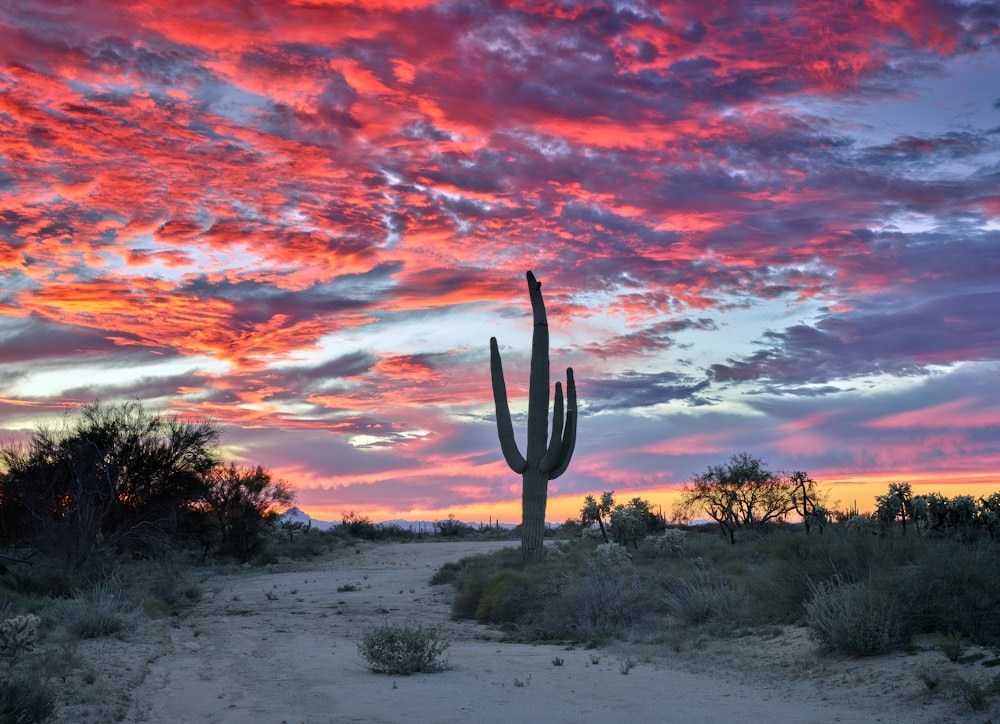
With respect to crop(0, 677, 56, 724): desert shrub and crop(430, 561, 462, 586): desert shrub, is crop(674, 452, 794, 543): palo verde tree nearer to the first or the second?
crop(430, 561, 462, 586): desert shrub

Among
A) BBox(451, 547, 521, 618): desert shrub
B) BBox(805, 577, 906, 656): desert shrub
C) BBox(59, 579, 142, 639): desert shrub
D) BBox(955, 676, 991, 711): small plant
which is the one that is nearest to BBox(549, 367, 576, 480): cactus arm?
BBox(451, 547, 521, 618): desert shrub

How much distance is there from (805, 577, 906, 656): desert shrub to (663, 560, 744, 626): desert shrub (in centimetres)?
416

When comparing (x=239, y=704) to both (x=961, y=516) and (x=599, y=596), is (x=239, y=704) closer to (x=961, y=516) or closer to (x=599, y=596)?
(x=599, y=596)

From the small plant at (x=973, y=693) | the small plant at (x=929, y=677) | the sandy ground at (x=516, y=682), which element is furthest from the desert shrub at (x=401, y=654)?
the small plant at (x=973, y=693)

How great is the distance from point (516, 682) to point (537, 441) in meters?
12.3

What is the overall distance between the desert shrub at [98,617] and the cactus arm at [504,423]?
10606 mm

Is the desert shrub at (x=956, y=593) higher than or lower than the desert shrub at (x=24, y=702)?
higher

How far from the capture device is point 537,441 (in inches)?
976

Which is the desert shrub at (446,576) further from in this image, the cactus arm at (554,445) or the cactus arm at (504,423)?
the cactus arm at (554,445)

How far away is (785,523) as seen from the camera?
155 ft

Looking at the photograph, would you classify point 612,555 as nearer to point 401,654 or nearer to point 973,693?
point 401,654

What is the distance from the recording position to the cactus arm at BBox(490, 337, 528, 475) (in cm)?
2528

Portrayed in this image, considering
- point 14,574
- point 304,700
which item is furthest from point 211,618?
point 304,700

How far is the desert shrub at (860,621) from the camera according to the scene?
40.6 feet
